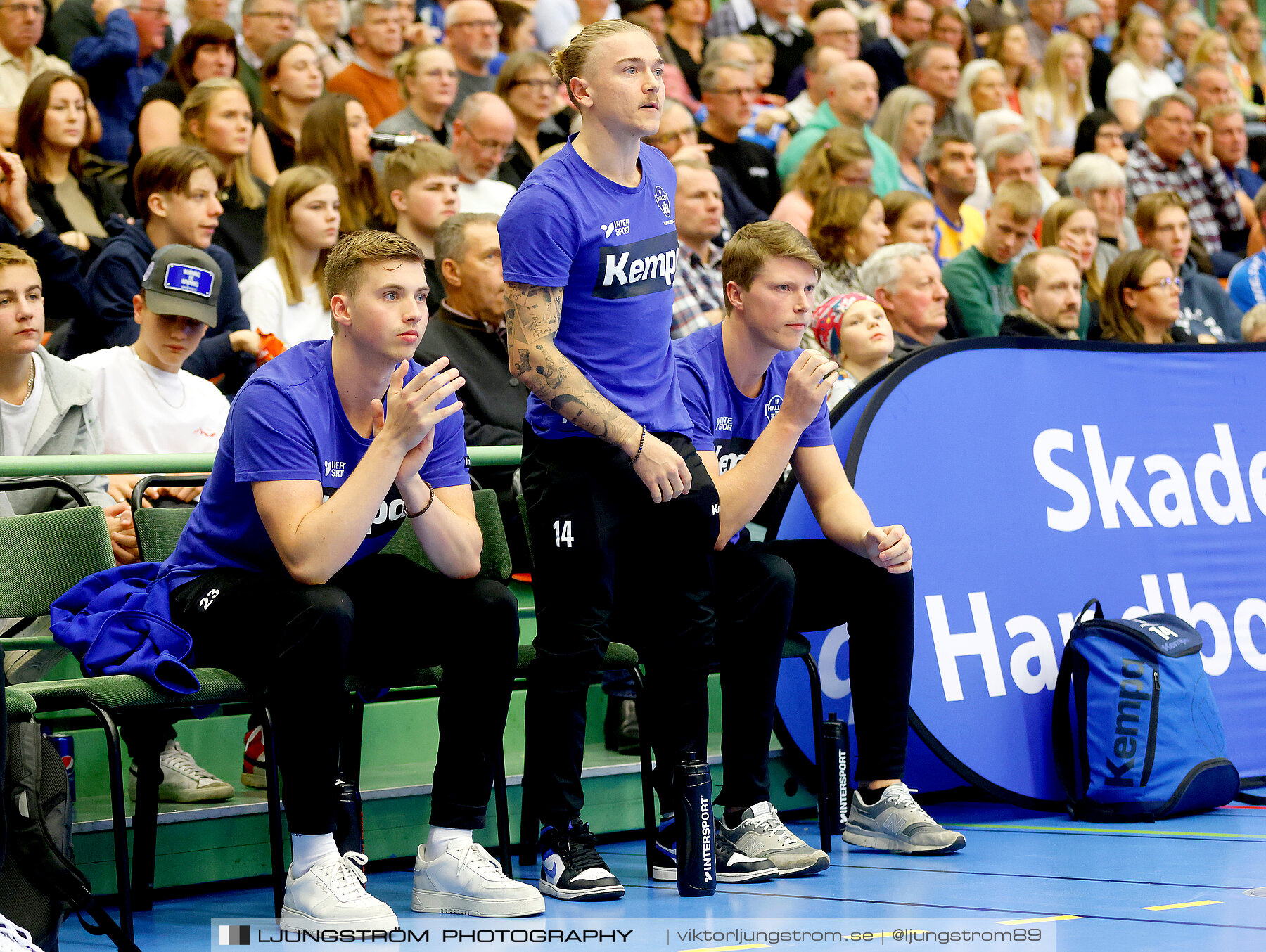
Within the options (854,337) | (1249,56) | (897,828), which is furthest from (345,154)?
(1249,56)

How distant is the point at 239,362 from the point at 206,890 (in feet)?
6.59

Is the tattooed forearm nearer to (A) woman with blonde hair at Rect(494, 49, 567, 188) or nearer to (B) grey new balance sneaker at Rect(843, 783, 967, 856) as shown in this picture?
(B) grey new balance sneaker at Rect(843, 783, 967, 856)

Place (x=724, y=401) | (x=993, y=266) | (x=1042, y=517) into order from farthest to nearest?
(x=993, y=266)
(x=1042, y=517)
(x=724, y=401)

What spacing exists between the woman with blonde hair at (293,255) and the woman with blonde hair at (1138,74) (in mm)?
7550

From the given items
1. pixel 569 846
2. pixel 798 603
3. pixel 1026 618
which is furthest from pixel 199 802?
pixel 1026 618

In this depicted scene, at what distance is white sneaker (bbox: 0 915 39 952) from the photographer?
2.40 meters

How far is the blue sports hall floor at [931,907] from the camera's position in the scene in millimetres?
2740

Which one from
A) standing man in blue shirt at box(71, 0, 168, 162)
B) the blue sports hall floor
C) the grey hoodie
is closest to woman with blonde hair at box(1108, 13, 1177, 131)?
standing man in blue shirt at box(71, 0, 168, 162)

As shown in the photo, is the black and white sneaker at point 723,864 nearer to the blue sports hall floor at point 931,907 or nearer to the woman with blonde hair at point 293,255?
the blue sports hall floor at point 931,907

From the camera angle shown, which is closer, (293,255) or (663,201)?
(663,201)

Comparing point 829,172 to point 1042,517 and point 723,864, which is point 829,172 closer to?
point 1042,517

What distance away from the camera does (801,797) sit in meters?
4.42

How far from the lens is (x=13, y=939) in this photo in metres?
2.45

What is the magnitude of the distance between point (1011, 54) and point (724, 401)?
25.8ft
